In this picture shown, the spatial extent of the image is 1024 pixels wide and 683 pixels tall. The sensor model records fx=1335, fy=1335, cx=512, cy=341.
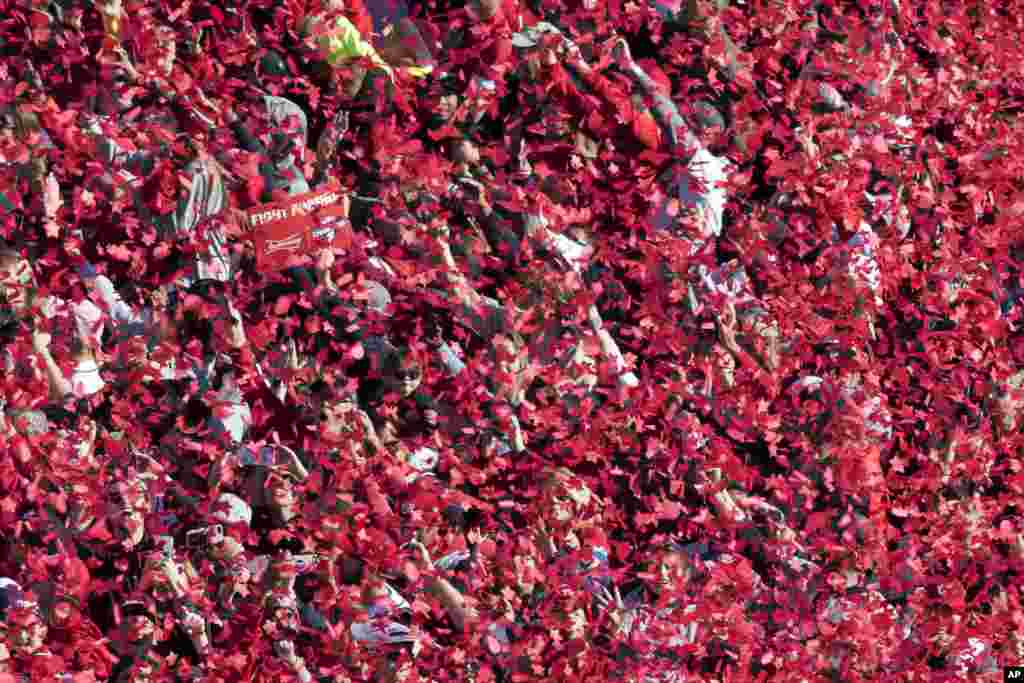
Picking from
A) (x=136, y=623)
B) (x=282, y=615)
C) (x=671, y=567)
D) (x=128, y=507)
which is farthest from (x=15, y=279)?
(x=671, y=567)

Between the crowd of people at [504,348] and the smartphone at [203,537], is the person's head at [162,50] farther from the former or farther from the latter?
the smartphone at [203,537]

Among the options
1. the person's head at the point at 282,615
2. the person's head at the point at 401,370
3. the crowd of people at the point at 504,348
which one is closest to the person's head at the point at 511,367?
the crowd of people at the point at 504,348

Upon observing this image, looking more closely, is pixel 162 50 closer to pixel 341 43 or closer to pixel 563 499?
pixel 341 43

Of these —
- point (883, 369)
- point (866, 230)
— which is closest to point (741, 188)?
point (866, 230)

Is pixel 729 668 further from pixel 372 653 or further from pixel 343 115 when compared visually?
pixel 343 115

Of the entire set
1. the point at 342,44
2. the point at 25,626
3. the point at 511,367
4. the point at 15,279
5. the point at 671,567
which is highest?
the point at 342,44

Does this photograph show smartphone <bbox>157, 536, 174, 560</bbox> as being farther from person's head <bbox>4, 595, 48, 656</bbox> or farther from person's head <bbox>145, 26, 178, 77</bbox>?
person's head <bbox>145, 26, 178, 77</bbox>
